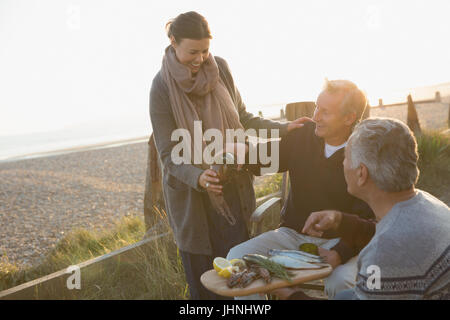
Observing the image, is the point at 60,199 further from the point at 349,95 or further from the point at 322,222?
the point at 322,222

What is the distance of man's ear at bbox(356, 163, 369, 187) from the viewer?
6.00 feet

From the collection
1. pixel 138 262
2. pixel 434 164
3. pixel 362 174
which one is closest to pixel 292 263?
pixel 362 174

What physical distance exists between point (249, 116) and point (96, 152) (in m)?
17.0

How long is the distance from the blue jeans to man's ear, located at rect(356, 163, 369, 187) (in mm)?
1423

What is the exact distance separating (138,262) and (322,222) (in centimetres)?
227

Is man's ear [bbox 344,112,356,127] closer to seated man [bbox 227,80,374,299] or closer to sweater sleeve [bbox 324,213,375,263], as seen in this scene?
seated man [bbox 227,80,374,299]

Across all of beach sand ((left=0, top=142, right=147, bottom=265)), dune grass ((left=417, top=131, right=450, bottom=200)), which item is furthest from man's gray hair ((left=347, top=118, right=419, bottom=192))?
beach sand ((left=0, top=142, right=147, bottom=265))

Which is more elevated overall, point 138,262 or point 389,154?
point 389,154

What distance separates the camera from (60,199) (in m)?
9.62

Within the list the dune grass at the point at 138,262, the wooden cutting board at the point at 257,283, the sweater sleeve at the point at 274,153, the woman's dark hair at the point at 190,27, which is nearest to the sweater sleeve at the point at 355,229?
the wooden cutting board at the point at 257,283

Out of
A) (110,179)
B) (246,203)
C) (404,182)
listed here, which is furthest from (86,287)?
(110,179)

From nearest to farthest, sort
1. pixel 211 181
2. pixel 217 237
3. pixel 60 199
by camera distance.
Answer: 1. pixel 211 181
2. pixel 217 237
3. pixel 60 199

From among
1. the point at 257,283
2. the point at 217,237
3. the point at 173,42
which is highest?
the point at 173,42

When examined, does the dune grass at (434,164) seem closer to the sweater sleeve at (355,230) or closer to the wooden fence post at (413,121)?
the wooden fence post at (413,121)
